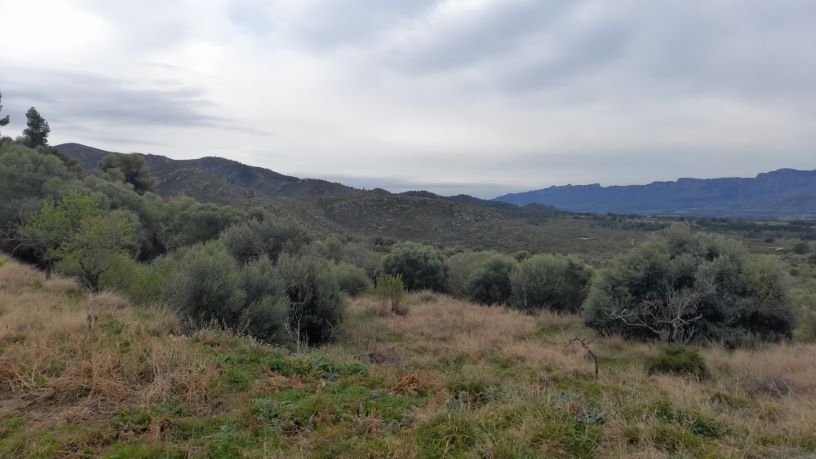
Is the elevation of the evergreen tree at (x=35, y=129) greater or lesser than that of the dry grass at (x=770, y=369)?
greater

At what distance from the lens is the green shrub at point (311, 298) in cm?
1384


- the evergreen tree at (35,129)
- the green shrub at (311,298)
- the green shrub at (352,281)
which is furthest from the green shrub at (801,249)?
the evergreen tree at (35,129)

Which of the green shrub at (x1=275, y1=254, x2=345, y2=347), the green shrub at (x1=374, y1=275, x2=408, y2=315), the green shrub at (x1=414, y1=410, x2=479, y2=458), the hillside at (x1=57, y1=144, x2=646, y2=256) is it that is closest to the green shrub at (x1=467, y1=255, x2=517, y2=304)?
the green shrub at (x1=374, y1=275, x2=408, y2=315)

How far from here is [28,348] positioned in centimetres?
582

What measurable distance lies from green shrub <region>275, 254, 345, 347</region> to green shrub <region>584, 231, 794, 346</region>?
8.63 meters

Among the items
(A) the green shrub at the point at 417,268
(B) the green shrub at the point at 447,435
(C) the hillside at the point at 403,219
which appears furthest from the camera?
(C) the hillside at the point at 403,219

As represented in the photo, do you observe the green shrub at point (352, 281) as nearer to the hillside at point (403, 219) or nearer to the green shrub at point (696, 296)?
the green shrub at point (696, 296)

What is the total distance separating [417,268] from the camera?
81.5ft

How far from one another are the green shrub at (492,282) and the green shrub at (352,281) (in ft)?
19.6

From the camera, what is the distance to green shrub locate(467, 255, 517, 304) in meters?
21.9

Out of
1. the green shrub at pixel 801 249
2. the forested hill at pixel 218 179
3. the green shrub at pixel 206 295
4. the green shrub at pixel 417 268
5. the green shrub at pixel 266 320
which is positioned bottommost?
the green shrub at pixel 801 249

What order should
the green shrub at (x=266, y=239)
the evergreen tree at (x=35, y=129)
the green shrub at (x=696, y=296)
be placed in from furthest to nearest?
the evergreen tree at (x=35, y=129), the green shrub at (x=266, y=239), the green shrub at (x=696, y=296)

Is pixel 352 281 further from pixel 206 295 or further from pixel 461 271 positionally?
pixel 206 295

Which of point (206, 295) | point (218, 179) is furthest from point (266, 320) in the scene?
point (218, 179)
